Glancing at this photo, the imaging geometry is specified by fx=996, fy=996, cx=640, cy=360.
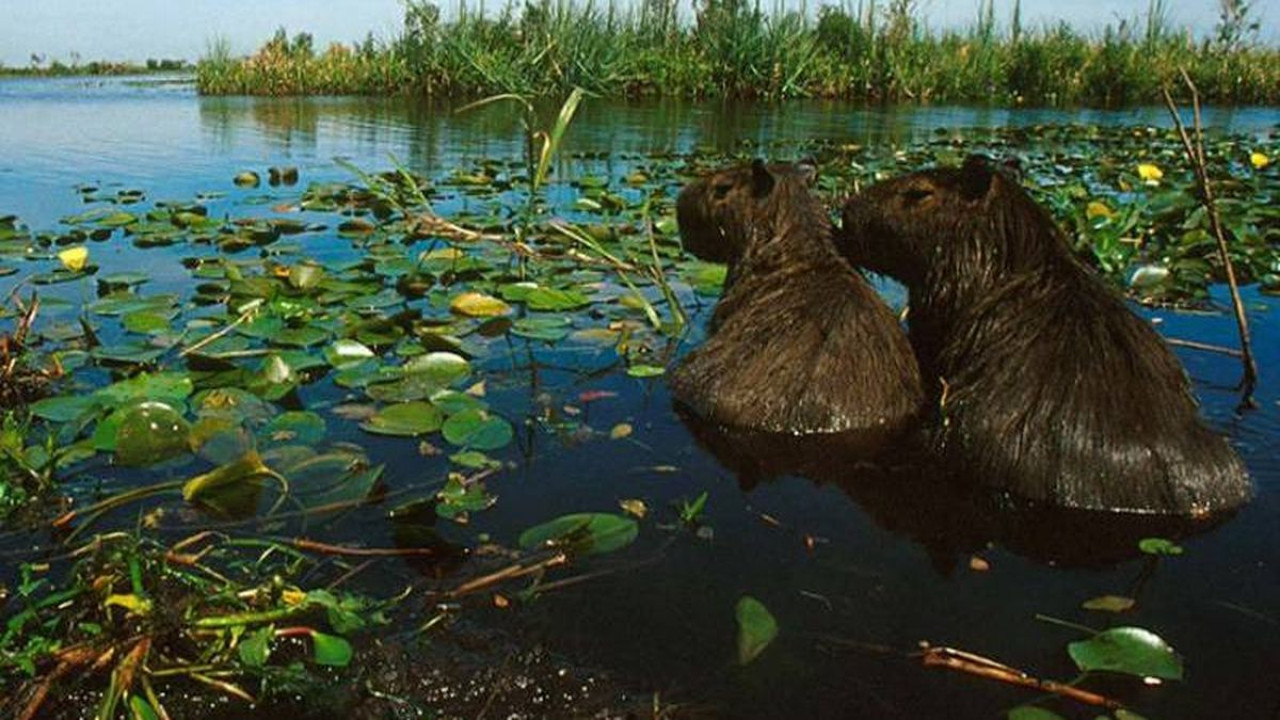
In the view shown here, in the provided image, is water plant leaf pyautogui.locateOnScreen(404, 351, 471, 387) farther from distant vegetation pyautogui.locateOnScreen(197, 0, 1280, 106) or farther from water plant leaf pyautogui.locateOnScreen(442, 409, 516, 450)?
distant vegetation pyautogui.locateOnScreen(197, 0, 1280, 106)

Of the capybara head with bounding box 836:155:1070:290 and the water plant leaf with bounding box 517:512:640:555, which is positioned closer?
the water plant leaf with bounding box 517:512:640:555

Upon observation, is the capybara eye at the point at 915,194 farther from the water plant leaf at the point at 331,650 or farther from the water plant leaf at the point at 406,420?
the water plant leaf at the point at 331,650

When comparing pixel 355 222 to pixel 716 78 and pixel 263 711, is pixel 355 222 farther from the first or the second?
pixel 716 78

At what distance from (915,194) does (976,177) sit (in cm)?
25

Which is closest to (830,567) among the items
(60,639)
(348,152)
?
(60,639)

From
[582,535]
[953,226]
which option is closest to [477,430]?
[582,535]

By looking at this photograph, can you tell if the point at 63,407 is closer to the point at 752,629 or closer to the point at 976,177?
the point at 752,629

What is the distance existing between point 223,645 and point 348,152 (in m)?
8.77

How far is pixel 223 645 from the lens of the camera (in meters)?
1.88

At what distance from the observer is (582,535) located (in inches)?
96.6

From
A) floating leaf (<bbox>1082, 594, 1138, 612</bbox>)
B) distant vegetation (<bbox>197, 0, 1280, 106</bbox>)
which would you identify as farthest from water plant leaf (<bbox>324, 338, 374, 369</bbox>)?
distant vegetation (<bbox>197, 0, 1280, 106</bbox>)

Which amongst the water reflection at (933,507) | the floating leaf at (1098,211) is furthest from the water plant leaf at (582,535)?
the floating leaf at (1098,211)

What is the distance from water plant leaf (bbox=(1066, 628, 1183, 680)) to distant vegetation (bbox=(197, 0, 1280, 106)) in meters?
15.1

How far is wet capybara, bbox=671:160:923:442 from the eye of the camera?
10.4 feet
